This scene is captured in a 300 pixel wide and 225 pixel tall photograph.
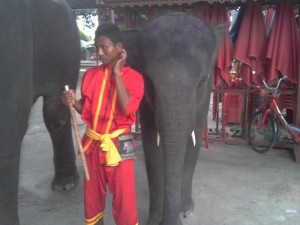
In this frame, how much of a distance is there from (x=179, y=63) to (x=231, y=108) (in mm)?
4293

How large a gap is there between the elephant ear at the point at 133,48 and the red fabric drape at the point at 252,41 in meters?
2.42

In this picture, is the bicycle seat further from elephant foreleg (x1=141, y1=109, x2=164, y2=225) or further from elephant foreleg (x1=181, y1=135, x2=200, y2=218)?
elephant foreleg (x1=141, y1=109, x2=164, y2=225)

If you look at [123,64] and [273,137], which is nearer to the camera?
[123,64]

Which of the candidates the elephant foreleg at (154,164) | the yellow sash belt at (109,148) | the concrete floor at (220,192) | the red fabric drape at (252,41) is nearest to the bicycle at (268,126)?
the concrete floor at (220,192)

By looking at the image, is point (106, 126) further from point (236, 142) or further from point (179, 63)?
point (236, 142)

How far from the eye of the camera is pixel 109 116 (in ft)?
7.87

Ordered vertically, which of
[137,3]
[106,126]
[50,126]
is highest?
[137,3]

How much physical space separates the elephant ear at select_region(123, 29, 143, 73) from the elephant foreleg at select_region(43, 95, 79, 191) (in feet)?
4.26

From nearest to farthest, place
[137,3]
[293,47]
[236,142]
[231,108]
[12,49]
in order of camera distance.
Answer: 1. [12,49]
2. [137,3]
3. [293,47]
4. [236,142]
5. [231,108]

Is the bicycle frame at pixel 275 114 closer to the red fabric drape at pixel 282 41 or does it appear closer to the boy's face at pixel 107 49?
the red fabric drape at pixel 282 41

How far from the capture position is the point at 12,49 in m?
2.12

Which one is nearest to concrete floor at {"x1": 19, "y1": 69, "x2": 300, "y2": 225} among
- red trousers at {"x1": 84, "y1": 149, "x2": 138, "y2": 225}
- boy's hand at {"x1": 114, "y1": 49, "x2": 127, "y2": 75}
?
red trousers at {"x1": 84, "y1": 149, "x2": 138, "y2": 225}

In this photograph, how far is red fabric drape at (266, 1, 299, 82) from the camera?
185 inches

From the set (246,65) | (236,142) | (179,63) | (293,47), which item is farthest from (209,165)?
(179,63)
